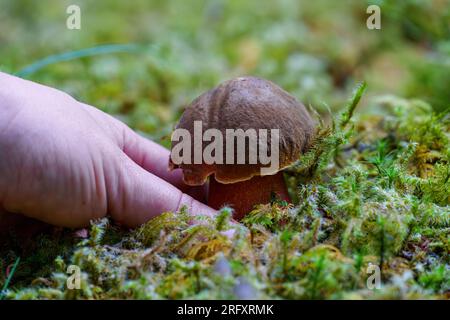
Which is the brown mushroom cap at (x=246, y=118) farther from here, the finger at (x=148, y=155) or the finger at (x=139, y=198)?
the finger at (x=148, y=155)

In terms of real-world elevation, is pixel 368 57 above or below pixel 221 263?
above

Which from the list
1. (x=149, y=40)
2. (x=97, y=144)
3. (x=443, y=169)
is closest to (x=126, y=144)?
(x=97, y=144)

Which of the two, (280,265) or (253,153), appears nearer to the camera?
(280,265)

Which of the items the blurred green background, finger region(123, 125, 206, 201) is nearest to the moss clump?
finger region(123, 125, 206, 201)

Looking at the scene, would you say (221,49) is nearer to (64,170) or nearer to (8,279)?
(64,170)

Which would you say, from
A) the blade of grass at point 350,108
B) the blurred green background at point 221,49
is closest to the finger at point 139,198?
the blade of grass at point 350,108

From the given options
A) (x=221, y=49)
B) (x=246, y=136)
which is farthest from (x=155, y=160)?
(x=221, y=49)
